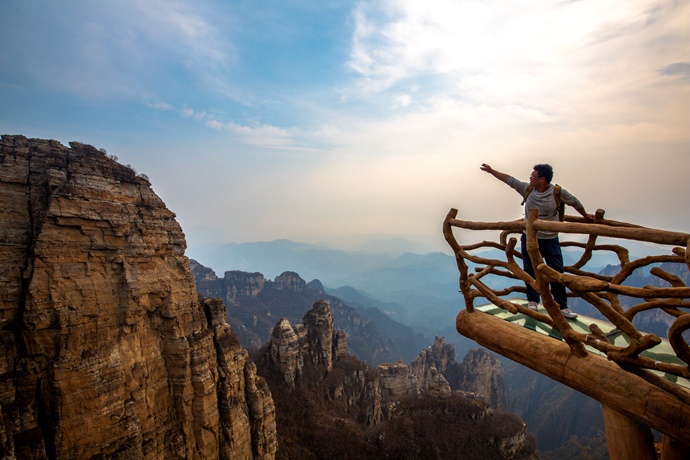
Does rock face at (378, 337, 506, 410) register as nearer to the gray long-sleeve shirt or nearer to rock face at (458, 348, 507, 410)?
rock face at (458, 348, 507, 410)

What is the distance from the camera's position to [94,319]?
15555mm

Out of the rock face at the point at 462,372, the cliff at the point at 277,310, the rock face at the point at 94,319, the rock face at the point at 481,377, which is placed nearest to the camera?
the rock face at the point at 94,319

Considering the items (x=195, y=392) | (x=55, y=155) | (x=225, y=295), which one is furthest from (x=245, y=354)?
(x=225, y=295)

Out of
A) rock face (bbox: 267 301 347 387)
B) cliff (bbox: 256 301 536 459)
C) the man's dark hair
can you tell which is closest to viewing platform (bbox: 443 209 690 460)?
the man's dark hair

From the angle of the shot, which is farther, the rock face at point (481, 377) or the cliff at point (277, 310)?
the cliff at point (277, 310)

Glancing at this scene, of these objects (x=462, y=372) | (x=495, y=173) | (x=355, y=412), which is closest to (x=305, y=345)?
(x=355, y=412)

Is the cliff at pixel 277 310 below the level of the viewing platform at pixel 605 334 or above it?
below

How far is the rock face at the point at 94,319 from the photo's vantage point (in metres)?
14.2

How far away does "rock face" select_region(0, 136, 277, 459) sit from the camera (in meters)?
14.2

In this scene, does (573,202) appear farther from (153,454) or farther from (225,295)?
(225,295)

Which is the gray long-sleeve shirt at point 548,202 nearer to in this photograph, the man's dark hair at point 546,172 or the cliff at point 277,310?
the man's dark hair at point 546,172

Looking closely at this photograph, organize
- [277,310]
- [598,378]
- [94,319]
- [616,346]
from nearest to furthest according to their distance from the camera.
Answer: [616,346]
[598,378]
[94,319]
[277,310]

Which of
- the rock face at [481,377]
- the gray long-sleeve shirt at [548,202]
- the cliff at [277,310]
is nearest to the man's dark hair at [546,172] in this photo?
the gray long-sleeve shirt at [548,202]

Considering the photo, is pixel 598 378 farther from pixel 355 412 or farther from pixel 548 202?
pixel 355 412
